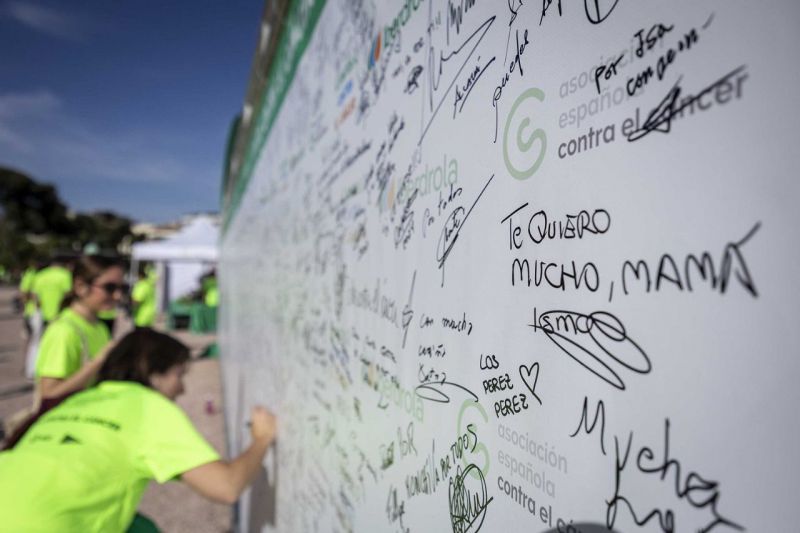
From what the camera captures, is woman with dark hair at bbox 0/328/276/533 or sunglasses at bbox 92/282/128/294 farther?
sunglasses at bbox 92/282/128/294

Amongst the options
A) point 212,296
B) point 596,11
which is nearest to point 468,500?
point 596,11

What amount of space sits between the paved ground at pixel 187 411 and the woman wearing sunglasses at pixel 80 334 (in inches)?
77.7

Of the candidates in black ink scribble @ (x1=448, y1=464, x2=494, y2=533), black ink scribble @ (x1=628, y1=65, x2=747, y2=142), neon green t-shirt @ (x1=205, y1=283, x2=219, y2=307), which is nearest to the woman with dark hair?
black ink scribble @ (x1=448, y1=464, x2=494, y2=533)

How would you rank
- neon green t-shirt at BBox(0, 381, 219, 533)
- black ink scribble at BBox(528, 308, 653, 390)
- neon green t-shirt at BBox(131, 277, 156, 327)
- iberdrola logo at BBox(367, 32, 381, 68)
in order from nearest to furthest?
black ink scribble at BBox(528, 308, 653, 390) < iberdrola logo at BBox(367, 32, 381, 68) < neon green t-shirt at BBox(0, 381, 219, 533) < neon green t-shirt at BBox(131, 277, 156, 327)

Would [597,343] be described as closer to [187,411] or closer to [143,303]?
[187,411]

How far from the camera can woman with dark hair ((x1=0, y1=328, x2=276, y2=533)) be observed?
189 centimetres

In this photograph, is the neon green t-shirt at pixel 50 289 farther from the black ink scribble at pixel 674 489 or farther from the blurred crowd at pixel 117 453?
the black ink scribble at pixel 674 489

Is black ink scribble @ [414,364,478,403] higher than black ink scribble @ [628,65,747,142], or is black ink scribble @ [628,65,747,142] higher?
black ink scribble @ [628,65,747,142]

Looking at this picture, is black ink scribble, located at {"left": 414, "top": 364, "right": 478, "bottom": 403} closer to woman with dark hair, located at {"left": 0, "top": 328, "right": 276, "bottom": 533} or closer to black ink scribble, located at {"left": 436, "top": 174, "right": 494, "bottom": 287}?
black ink scribble, located at {"left": 436, "top": 174, "right": 494, "bottom": 287}

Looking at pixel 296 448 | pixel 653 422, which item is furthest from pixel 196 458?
pixel 653 422

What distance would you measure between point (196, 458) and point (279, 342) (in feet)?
2.34

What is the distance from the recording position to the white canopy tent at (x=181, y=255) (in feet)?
57.4

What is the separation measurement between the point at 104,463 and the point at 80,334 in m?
1.95
